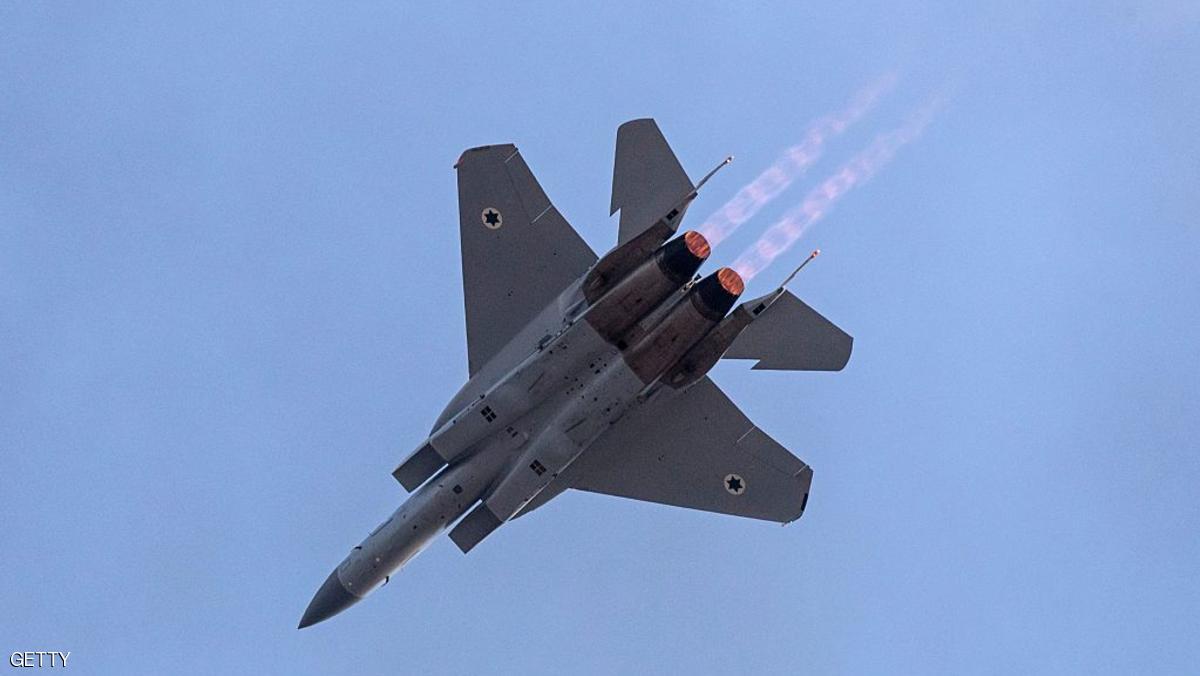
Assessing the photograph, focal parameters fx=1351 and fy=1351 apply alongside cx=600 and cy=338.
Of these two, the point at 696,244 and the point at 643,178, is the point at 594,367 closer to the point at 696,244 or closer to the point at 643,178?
the point at 696,244

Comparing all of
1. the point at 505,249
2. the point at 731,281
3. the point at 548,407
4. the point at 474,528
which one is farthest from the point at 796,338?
the point at 474,528

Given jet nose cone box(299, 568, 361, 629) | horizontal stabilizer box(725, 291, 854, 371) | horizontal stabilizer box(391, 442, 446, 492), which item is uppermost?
horizontal stabilizer box(391, 442, 446, 492)

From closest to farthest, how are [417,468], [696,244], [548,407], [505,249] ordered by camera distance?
[696,244]
[548,407]
[417,468]
[505,249]

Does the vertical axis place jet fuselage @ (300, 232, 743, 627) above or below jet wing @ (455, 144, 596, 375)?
below

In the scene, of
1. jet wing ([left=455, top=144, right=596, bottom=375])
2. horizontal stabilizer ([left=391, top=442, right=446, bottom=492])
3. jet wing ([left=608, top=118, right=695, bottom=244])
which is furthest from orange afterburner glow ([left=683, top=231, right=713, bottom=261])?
horizontal stabilizer ([left=391, top=442, right=446, bottom=492])

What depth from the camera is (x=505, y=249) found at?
32688 millimetres

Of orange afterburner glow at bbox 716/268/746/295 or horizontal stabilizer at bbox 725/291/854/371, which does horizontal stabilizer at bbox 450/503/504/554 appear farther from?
orange afterburner glow at bbox 716/268/746/295

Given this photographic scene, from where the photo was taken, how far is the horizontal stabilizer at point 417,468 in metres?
32.3

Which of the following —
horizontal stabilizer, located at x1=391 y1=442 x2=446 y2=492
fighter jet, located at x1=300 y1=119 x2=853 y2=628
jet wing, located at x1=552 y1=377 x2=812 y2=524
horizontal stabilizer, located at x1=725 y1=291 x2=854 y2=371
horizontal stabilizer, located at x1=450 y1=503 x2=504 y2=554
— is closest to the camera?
fighter jet, located at x1=300 y1=119 x2=853 y2=628

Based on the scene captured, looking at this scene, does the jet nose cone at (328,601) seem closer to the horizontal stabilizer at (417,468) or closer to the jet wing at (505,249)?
the horizontal stabilizer at (417,468)

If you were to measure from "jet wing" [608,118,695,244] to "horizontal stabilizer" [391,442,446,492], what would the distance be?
7.07 m

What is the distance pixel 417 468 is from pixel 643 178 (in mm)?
8817

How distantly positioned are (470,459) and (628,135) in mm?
8475

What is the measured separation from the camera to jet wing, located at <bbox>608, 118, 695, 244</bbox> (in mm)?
30156
